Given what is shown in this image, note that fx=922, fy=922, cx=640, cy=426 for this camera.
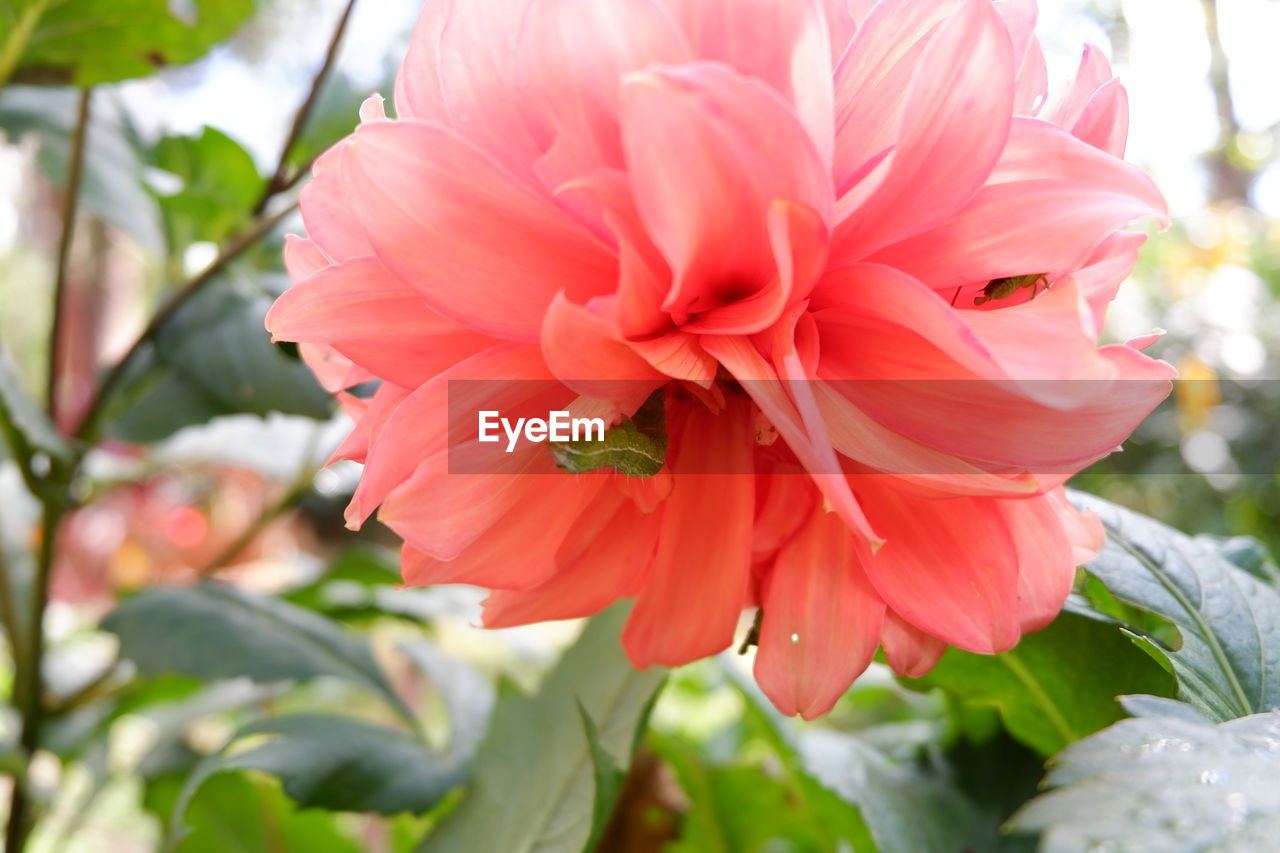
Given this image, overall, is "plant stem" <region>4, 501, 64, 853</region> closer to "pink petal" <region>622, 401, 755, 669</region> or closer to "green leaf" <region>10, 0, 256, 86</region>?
"green leaf" <region>10, 0, 256, 86</region>

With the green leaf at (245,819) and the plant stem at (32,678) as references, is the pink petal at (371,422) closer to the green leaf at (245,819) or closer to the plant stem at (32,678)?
the plant stem at (32,678)

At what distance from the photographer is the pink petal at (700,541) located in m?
0.26

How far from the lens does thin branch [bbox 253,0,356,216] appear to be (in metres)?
0.45

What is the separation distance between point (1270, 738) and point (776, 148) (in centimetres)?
17

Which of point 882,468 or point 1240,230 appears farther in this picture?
point 1240,230

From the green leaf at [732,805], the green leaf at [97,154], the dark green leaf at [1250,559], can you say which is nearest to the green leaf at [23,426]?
the green leaf at [97,154]

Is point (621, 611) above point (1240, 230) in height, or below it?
above

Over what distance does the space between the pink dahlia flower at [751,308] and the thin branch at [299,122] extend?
226mm

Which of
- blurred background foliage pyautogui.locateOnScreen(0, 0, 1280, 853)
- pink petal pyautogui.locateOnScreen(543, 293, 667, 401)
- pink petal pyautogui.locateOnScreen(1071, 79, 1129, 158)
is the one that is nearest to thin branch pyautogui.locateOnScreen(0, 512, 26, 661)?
blurred background foliage pyautogui.locateOnScreen(0, 0, 1280, 853)

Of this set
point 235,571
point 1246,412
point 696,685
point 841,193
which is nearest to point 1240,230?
point 1246,412

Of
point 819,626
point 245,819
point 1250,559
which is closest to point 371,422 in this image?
point 819,626

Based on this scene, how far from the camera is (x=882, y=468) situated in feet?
0.75

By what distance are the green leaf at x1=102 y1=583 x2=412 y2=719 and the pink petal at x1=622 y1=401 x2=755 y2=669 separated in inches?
10.7

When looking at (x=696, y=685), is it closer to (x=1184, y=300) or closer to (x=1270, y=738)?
(x=1270, y=738)
